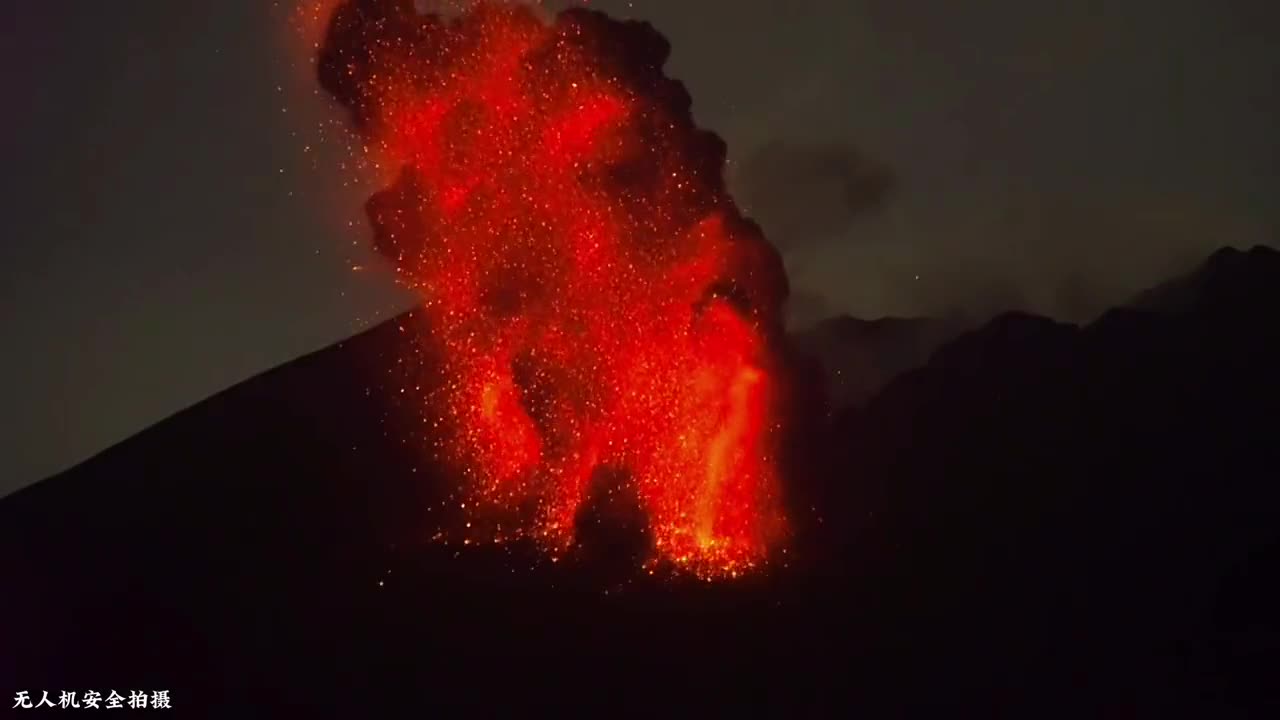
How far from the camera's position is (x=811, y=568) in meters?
41.6

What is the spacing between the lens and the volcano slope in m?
35.4

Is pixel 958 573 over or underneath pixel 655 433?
underneath

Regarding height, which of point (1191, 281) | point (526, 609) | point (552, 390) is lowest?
point (526, 609)

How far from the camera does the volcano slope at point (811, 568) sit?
35375mm

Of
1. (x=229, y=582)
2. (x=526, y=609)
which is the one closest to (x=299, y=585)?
(x=229, y=582)

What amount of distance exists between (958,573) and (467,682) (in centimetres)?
1552

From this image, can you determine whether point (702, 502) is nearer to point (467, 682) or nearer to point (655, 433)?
point (655, 433)

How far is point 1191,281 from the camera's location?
71.8 m

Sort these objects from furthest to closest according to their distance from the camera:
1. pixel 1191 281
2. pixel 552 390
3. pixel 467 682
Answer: pixel 1191 281, pixel 552 390, pixel 467 682

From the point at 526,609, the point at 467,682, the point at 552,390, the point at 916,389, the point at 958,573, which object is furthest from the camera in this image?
the point at 916,389

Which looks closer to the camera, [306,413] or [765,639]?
[765,639]

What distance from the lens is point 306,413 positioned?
6700 centimetres

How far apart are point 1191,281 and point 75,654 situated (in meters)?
55.2

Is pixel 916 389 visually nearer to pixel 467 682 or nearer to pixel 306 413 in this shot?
pixel 306 413
